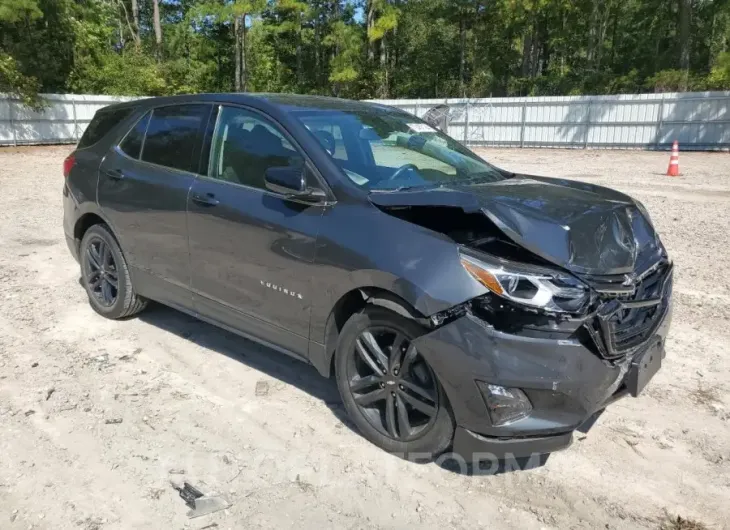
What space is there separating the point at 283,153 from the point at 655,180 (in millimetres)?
12950

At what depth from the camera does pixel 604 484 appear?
3.00 meters

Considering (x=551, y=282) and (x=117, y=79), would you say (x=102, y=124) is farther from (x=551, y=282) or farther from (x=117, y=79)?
(x=117, y=79)

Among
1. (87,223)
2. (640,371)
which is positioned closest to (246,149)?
(87,223)

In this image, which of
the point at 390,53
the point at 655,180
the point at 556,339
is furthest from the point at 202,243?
the point at 390,53

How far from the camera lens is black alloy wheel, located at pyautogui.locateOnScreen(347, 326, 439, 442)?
9.80 feet

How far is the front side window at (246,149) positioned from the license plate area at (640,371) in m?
2.05

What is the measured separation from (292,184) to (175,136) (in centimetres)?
151

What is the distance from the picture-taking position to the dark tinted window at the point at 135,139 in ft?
15.3

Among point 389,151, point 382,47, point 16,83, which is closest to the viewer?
point 389,151

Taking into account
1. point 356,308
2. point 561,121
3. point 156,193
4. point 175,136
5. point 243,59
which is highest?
point 243,59

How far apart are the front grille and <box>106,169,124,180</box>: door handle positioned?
3571 millimetres

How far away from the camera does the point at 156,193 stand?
4.28m

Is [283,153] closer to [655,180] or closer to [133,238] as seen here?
[133,238]

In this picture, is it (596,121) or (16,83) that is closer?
(16,83)
